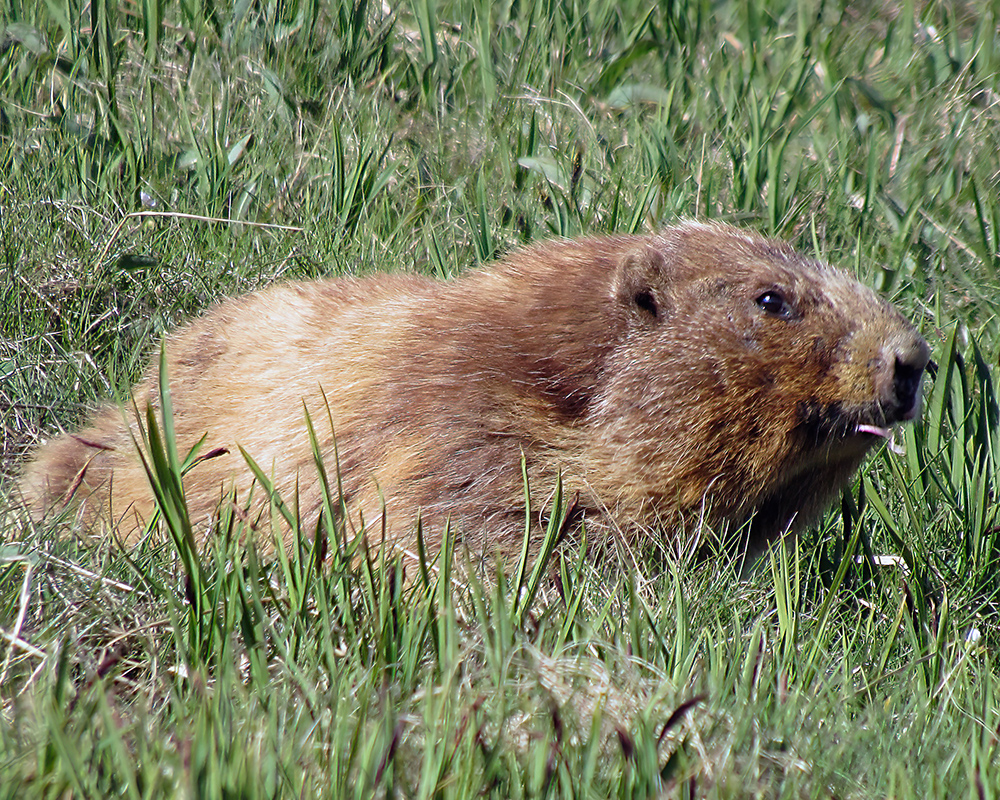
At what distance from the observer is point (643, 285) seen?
11.4 feet

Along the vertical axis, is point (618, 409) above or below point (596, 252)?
below

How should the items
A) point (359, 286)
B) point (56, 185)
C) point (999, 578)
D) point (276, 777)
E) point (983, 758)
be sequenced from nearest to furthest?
1. point (276, 777)
2. point (983, 758)
3. point (999, 578)
4. point (359, 286)
5. point (56, 185)

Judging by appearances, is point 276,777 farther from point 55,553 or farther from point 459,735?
point 55,553

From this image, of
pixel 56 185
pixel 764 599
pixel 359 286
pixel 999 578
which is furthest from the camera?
pixel 56 185

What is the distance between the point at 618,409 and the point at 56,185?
2984mm

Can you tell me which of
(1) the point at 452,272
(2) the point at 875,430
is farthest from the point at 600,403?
(1) the point at 452,272

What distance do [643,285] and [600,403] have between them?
0.40 m

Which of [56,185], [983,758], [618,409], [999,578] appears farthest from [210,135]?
[983,758]

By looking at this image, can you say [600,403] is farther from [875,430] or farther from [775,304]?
[875,430]

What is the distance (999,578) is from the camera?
3.65 metres

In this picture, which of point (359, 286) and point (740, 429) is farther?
point (359, 286)

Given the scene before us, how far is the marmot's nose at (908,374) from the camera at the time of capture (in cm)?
324

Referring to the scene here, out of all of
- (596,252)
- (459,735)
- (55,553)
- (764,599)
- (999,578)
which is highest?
(596,252)

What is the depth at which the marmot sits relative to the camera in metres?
3.22
